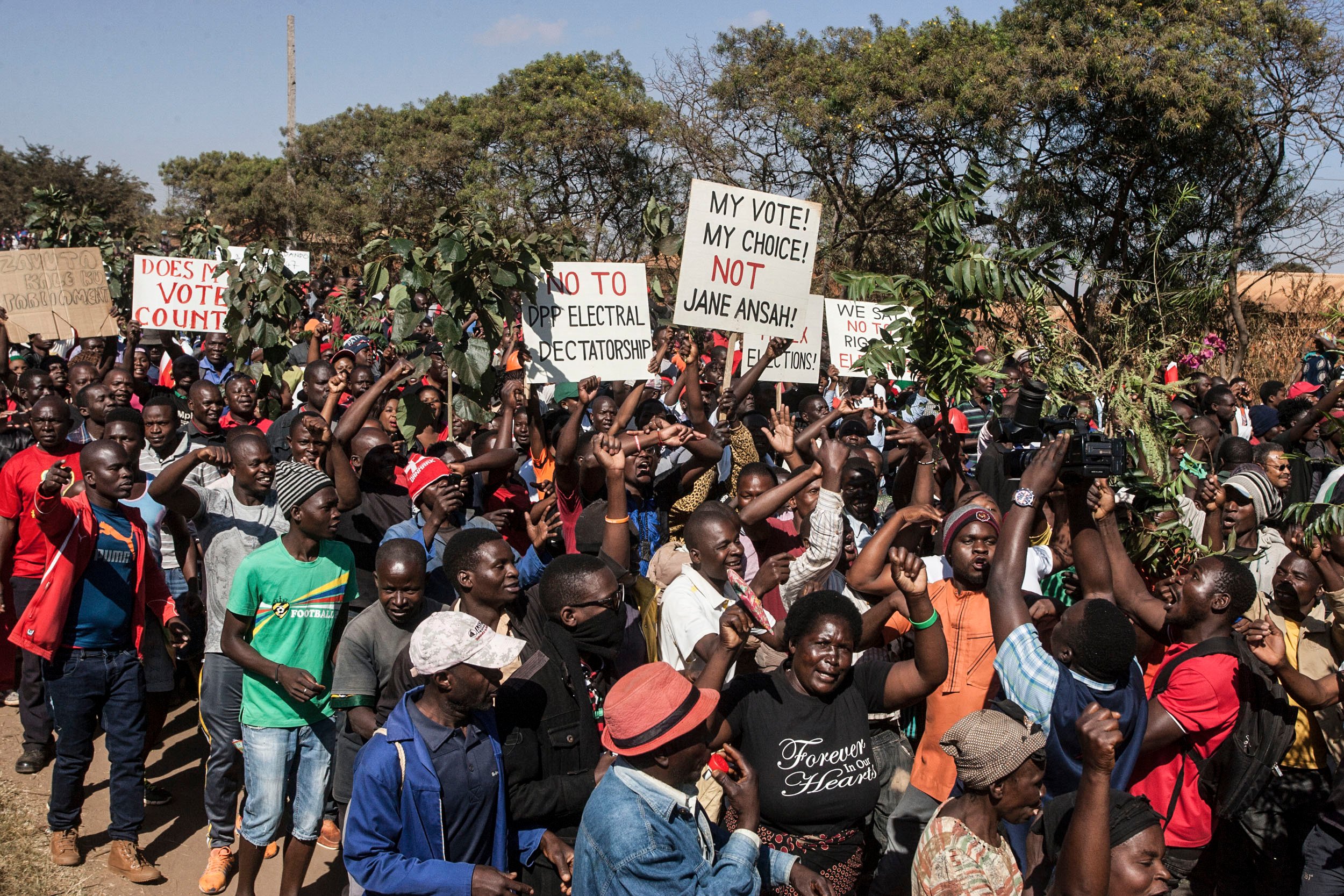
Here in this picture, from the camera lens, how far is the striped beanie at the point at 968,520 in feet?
14.9

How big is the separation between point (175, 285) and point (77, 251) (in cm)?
156

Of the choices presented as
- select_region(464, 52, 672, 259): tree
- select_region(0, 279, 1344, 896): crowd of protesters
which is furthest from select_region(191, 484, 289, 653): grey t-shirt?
select_region(464, 52, 672, 259): tree

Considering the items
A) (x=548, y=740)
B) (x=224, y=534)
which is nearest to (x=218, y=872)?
(x=224, y=534)

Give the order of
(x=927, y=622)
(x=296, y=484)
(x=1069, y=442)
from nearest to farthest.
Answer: (x=927, y=622), (x=1069, y=442), (x=296, y=484)

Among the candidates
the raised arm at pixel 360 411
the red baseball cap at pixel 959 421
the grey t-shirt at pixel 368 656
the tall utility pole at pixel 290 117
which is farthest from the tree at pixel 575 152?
the grey t-shirt at pixel 368 656

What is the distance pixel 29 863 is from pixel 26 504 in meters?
1.94

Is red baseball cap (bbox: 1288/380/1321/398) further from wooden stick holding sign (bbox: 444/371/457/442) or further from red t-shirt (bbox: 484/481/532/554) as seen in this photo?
wooden stick holding sign (bbox: 444/371/457/442)

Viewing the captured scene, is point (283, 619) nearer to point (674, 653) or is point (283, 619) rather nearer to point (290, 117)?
point (674, 653)

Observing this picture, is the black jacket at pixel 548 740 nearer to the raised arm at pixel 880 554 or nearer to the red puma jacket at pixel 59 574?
the raised arm at pixel 880 554

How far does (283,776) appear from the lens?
4.96 m

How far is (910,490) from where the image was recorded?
6.57m

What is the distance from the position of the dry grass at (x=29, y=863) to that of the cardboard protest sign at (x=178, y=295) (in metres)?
5.84

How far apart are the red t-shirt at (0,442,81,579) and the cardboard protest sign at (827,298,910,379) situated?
7.07 m

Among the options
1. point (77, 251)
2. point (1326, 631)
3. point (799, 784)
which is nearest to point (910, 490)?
point (1326, 631)
